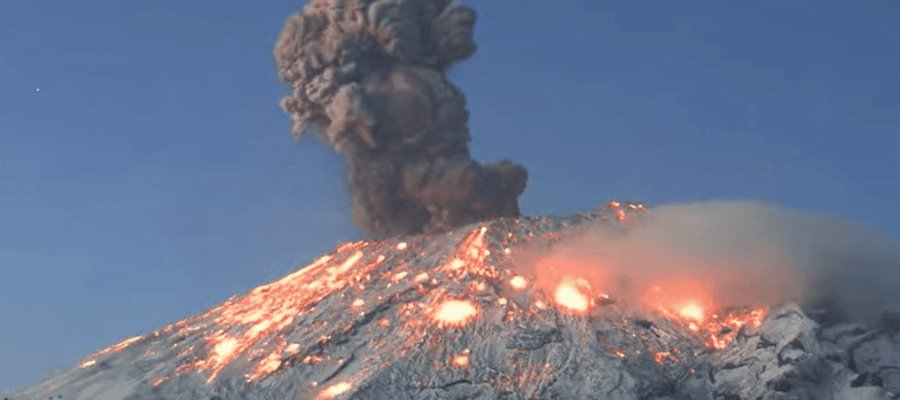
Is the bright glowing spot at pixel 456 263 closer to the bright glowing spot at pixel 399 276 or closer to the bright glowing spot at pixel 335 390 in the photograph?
the bright glowing spot at pixel 399 276

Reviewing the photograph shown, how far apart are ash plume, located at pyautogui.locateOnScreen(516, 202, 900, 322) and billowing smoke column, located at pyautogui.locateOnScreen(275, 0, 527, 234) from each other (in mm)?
5649

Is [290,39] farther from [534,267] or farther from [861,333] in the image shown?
[861,333]

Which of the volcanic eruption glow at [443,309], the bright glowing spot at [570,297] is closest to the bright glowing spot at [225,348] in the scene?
the volcanic eruption glow at [443,309]

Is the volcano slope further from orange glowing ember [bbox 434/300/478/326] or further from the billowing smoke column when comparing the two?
the billowing smoke column

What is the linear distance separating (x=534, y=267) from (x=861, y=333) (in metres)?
15.9

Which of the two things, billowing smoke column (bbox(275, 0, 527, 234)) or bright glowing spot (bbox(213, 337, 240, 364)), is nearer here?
bright glowing spot (bbox(213, 337, 240, 364))

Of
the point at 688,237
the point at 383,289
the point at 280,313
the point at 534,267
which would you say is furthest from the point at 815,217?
the point at 280,313

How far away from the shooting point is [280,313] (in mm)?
83625

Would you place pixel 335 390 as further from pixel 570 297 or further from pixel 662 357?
Answer: pixel 662 357

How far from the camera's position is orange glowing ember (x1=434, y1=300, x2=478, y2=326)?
252 feet

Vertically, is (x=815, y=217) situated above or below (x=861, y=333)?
above

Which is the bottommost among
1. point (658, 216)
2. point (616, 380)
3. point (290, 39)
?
point (616, 380)

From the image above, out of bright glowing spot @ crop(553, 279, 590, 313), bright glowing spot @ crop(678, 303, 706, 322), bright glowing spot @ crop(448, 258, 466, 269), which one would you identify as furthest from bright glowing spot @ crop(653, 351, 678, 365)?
bright glowing spot @ crop(448, 258, 466, 269)

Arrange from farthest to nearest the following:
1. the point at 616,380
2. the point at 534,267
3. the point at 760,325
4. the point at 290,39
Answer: the point at 290,39, the point at 534,267, the point at 760,325, the point at 616,380
